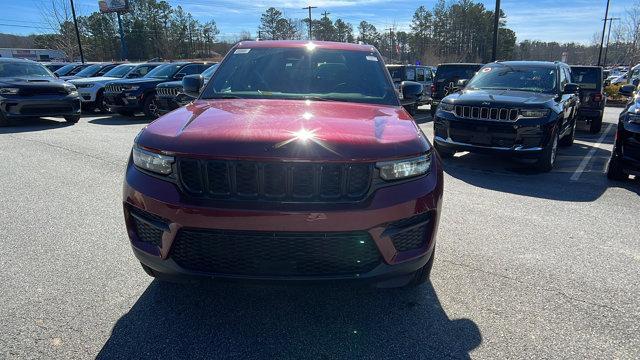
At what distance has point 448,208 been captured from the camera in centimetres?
490

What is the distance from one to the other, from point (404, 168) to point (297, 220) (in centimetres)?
68

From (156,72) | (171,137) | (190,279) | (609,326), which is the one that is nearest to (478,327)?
(609,326)

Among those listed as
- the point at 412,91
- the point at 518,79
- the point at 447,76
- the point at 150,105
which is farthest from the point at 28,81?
the point at 447,76

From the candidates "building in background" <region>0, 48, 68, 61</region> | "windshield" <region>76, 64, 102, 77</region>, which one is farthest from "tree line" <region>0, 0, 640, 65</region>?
"windshield" <region>76, 64, 102, 77</region>

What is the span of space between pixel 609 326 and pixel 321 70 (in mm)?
2825

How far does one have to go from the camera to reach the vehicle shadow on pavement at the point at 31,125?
11.1 m

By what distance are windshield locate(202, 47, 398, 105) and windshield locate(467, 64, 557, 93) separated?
182 inches

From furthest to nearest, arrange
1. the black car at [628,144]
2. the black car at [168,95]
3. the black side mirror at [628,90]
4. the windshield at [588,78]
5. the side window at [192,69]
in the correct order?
the side window at [192,69], the black car at [168,95], the windshield at [588,78], the black side mirror at [628,90], the black car at [628,144]

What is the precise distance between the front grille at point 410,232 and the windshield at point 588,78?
38.3ft

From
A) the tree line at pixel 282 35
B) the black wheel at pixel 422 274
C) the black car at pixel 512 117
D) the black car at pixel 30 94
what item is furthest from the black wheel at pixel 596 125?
the tree line at pixel 282 35

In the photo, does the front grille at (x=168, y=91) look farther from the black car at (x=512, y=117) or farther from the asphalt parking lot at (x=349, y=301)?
the black car at (x=512, y=117)

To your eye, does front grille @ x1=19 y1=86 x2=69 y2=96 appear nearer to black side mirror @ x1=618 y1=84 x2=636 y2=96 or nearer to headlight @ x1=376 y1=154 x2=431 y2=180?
headlight @ x1=376 y1=154 x2=431 y2=180

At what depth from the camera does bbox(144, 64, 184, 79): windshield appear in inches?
550

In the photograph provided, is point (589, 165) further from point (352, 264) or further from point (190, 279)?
point (190, 279)
